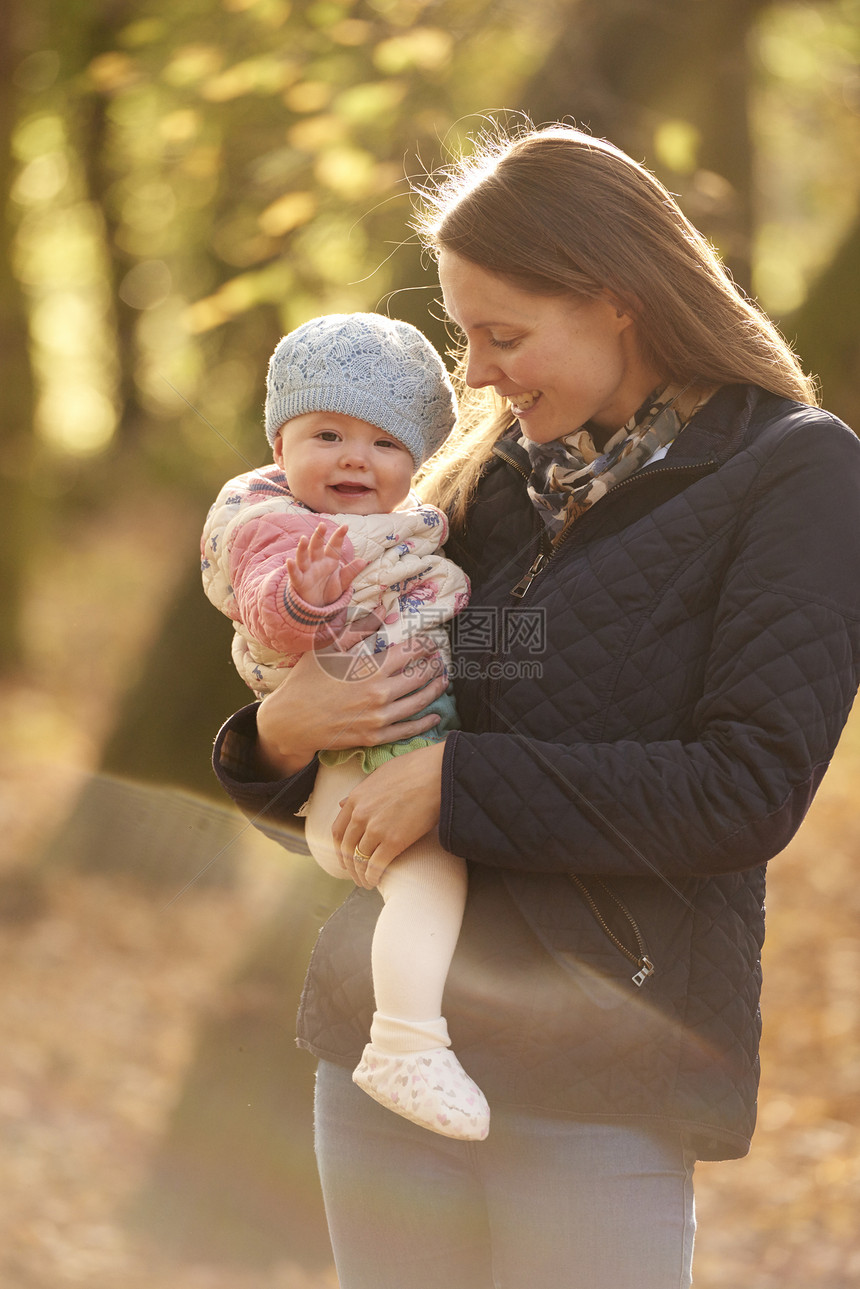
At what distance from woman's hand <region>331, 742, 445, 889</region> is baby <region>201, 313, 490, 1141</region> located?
0.04 m

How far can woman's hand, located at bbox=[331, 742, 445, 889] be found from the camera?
5.42ft

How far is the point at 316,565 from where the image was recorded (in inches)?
66.4

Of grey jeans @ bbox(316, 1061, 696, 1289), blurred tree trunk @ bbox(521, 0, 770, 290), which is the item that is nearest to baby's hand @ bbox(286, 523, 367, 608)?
grey jeans @ bbox(316, 1061, 696, 1289)

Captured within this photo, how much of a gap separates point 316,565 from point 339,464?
11.5 inches

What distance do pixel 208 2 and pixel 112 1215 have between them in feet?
15.3

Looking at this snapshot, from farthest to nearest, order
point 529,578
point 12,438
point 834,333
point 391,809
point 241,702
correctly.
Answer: point 12,438
point 241,702
point 834,333
point 529,578
point 391,809

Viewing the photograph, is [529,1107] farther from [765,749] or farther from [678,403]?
[678,403]

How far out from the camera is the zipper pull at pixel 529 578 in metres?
1.78

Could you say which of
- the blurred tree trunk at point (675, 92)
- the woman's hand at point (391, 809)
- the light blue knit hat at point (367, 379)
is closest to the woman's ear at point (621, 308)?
the light blue knit hat at point (367, 379)

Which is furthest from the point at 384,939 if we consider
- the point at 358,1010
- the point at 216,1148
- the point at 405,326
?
the point at 216,1148

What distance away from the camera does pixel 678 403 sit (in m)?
1.77

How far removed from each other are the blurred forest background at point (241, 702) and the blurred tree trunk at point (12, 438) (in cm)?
202

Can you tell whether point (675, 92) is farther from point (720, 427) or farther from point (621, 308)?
point (720, 427)

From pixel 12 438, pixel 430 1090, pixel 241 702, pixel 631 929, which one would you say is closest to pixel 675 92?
pixel 241 702
